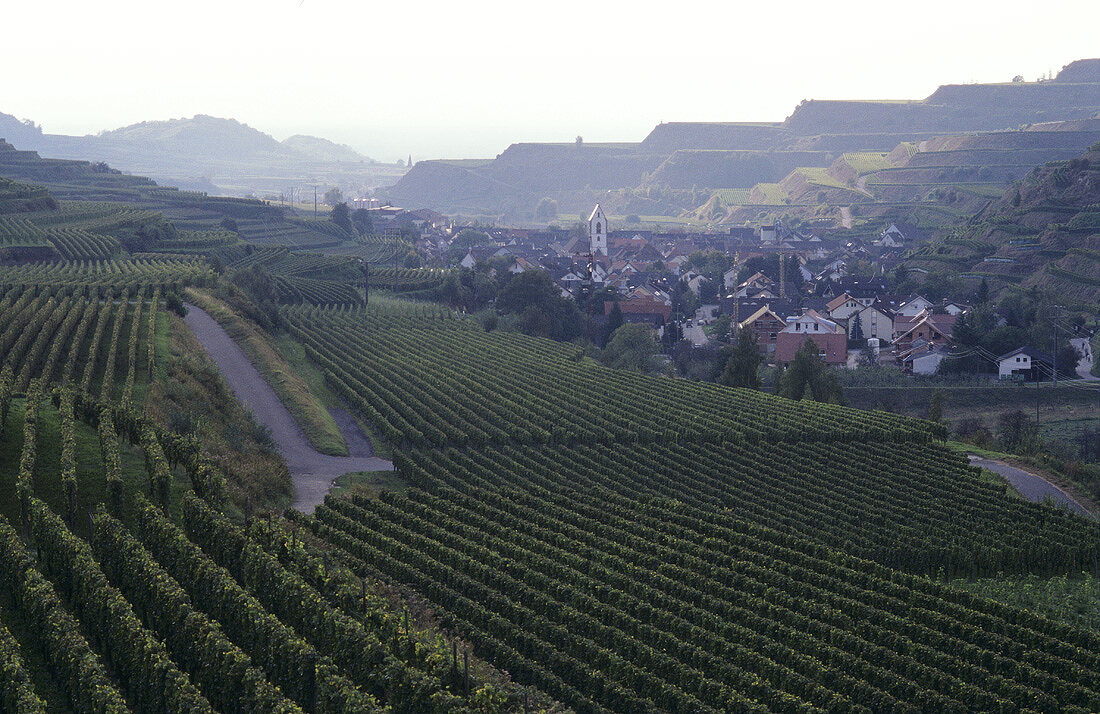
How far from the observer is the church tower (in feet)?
516

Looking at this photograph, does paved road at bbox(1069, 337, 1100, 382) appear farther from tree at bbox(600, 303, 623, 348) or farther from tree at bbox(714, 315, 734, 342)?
tree at bbox(600, 303, 623, 348)

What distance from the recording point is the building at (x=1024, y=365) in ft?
251

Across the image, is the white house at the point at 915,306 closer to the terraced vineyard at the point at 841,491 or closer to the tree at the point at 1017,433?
the tree at the point at 1017,433

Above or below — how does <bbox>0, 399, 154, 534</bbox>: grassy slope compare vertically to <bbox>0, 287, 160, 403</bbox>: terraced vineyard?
below

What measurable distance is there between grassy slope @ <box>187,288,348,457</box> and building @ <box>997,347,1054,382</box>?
50.9 metres

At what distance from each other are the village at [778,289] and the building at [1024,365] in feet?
0.25

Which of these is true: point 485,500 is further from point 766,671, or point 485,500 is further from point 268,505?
point 766,671

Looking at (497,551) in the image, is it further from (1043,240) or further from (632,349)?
(1043,240)

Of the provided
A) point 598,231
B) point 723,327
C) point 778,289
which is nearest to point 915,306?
point 778,289

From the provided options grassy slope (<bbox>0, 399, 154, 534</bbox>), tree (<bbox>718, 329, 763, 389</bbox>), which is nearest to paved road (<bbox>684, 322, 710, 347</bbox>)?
tree (<bbox>718, 329, 763, 389</bbox>)

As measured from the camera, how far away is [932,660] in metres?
25.2

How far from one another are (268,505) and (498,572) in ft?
34.8

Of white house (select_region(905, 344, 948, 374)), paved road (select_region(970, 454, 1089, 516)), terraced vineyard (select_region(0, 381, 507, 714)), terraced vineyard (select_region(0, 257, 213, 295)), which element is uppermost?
terraced vineyard (select_region(0, 257, 213, 295))

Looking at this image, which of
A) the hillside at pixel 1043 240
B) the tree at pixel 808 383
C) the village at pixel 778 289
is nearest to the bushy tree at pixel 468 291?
the village at pixel 778 289
